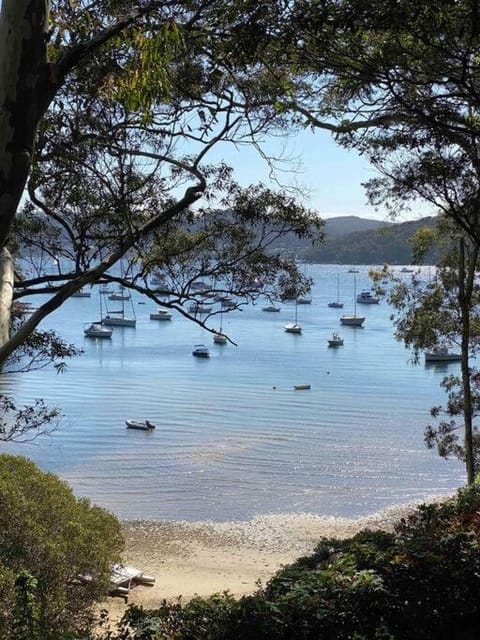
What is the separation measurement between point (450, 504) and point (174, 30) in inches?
152

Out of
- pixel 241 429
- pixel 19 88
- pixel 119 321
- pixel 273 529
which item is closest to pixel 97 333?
pixel 119 321

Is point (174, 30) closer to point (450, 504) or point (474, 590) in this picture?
point (474, 590)

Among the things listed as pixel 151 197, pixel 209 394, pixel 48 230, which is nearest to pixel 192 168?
pixel 151 197

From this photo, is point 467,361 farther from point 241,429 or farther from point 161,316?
point 161,316

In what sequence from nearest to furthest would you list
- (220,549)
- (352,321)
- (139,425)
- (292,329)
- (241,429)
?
(220,549), (139,425), (241,429), (292,329), (352,321)

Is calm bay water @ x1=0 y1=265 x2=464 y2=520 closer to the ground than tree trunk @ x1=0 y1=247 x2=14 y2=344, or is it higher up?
closer to the ground

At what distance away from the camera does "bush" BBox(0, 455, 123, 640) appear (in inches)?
242

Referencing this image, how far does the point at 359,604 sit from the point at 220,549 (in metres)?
11.8

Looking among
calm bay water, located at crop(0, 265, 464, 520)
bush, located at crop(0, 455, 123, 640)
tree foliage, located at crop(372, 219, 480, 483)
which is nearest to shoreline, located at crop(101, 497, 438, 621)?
calm bay water, located at crop(0, 265, 464, 520)

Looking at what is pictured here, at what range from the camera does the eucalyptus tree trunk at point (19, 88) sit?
245cm

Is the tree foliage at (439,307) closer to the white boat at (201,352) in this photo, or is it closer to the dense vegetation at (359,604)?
the dense vegetation at (359,604)

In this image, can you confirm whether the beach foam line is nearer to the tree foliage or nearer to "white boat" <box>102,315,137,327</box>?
the tree foliage

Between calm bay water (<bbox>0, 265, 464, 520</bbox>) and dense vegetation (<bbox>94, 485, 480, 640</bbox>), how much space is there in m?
14.1

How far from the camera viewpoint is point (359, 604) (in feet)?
10.3
